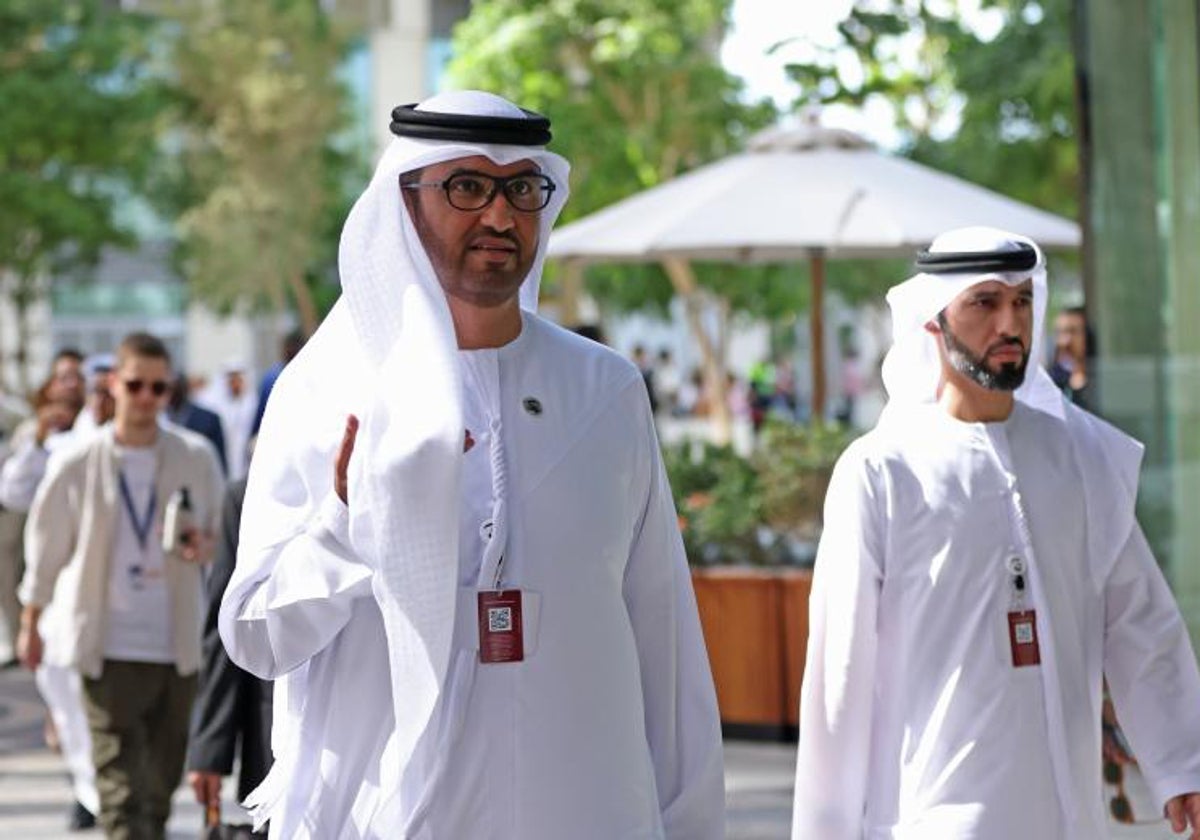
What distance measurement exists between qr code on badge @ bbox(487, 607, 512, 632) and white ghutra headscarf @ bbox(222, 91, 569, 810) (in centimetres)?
12

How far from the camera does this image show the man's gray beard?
5754 mm

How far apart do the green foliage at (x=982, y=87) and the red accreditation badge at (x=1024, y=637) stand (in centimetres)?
540

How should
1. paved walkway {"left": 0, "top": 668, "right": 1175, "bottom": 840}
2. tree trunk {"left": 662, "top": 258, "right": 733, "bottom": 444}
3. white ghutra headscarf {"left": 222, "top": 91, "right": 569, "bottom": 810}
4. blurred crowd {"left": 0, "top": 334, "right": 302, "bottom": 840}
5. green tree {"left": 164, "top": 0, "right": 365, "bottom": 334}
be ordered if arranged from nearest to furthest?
white ghutra headscarf {"left": 222, "top": 91, "right": 569, "bottom": 810}
blurred crowd {"left": 0, "top": 334, "right": 302, "bottom": 840}
paved walkway {"left": 0, "top": 668, "right": 1175, "bottom": 840}
tree trunk {"left": 662, "top": 258, "right": 733, "bottom": 444}
green tree {"left": 164, "top": 0, "right": 365, "bottom": 334}

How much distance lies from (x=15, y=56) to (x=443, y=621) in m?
36.7

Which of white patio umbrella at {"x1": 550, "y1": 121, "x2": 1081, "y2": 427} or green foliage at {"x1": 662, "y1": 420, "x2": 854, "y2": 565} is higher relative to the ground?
white patio umbrella at {"x1": 550, "y1": 121, "x2": 1081, "y2": 427}

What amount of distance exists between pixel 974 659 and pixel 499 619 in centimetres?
178

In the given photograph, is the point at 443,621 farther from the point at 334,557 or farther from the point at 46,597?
the point at 46,597

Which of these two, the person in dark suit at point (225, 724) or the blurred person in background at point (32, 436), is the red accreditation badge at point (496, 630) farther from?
the blurred person in background at point (32, 436)

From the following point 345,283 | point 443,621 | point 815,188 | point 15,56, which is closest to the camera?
point 443,621

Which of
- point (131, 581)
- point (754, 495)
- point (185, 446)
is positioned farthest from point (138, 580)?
point (754, 495)


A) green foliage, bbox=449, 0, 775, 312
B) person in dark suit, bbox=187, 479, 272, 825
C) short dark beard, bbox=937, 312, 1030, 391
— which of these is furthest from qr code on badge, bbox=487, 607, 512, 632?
green foliage, bbox=449, 0, 775, 312

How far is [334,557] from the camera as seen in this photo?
155 inches

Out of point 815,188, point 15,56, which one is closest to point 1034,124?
point 815,188

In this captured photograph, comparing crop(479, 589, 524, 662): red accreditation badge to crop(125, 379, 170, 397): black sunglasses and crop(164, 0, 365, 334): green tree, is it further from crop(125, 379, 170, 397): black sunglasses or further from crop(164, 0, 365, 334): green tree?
crop(164, 0, 365, 334): green tree
